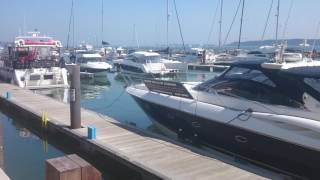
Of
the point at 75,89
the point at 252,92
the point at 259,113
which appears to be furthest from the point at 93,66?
the point at 259,113

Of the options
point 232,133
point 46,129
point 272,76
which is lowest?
point 46,129

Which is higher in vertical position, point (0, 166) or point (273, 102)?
point (273, 102)

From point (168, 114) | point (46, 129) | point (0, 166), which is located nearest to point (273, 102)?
point (168, 114)

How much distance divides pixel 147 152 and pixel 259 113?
2594 millimetres

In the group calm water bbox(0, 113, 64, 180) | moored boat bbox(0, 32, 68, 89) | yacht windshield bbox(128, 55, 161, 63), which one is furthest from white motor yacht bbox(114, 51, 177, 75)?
calm water bbox(0, 113, 64, 180)

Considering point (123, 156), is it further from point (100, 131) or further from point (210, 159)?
point (100, 131)

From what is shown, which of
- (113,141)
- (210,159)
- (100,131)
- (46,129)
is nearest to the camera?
(210,159)

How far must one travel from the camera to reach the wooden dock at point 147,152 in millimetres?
7602

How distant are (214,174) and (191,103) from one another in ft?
10.4

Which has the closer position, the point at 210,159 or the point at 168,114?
the point at 210,159

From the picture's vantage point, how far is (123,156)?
8594mm

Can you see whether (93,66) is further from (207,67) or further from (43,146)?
(43,146)

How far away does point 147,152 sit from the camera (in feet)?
29.3

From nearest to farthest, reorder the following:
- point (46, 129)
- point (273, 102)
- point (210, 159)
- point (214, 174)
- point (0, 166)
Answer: point (0, 166) < point (214, 174) < point (210, 159) < point (273, 102) < point (46, 129)
